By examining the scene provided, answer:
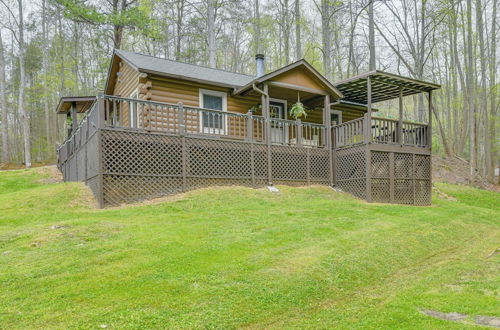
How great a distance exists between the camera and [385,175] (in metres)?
13.1

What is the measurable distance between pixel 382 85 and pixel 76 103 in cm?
1239

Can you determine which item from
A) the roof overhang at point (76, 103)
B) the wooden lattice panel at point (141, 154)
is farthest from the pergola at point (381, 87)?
the roof overhang at point (76, 103)

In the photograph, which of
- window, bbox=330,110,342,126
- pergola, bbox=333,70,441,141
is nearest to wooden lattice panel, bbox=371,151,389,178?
pergola, bbox=333,70,441,141

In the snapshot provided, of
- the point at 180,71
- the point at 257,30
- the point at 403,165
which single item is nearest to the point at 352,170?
the point at 403,165

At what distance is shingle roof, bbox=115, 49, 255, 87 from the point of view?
13016 mm

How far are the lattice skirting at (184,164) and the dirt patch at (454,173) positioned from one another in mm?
10722

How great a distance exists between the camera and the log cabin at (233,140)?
10.2 m

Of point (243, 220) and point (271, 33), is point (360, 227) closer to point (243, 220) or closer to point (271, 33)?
point (243, 220)

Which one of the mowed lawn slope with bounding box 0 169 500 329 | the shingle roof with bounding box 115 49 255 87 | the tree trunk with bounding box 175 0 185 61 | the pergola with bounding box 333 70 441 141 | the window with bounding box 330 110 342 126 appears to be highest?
the tree trunk with bounding box 175 0 185 61

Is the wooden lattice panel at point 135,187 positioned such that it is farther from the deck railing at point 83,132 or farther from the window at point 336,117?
the window at point 336,117

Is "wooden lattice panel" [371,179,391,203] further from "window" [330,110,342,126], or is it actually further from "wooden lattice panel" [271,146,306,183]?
"window" [330,110,342,126]

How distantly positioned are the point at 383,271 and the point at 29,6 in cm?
3261

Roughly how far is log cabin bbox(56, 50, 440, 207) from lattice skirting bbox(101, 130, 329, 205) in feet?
0.09

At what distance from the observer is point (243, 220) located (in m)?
8.17
